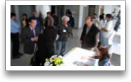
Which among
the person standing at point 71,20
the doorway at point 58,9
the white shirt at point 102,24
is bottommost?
the white shirt at point 102,24

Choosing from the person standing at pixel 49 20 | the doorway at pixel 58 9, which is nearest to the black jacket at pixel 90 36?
A: the doorway at pixel 58 9

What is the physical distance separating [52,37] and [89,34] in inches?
30.6

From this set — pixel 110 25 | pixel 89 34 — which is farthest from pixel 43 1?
pixel 110 25

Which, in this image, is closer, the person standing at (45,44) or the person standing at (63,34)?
the person standing at (45,44)

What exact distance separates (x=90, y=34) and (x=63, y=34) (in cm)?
69

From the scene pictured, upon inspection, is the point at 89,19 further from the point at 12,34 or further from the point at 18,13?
the point at 18,13

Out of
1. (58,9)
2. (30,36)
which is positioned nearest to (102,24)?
(58,9)

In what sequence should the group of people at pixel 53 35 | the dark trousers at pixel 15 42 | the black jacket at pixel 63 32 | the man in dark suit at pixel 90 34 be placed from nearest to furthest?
1. the group of people at pixel 53 35
2. the man in dark suit at pixel 90 34
3. the black jacket at pixel 63 32
4. the dark trousers at pixel 15 42

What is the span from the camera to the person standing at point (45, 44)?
6.81ft

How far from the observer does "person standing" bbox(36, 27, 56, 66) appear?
207 centimetres

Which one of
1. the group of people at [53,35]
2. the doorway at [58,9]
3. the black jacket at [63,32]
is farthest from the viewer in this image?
the black jacket at [63,32]

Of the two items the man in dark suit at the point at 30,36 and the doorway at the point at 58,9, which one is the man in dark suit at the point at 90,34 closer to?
the doorway at the point at 58,9

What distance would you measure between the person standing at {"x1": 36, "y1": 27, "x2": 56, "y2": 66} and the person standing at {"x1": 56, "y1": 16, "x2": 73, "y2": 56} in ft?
1.71

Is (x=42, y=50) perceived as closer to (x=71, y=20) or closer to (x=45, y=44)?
(x=45, y=44)
